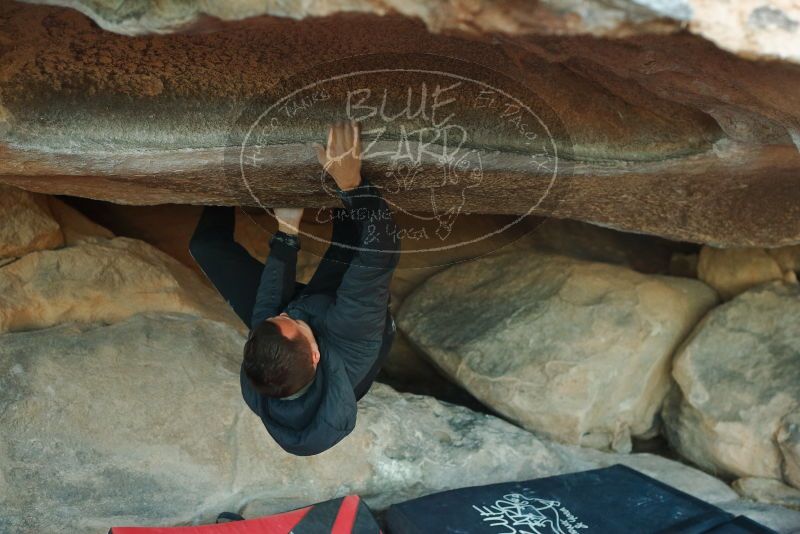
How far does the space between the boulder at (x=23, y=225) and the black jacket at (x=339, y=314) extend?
72 centimetres

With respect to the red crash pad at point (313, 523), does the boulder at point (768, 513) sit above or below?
above

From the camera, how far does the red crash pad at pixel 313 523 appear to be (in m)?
1.64

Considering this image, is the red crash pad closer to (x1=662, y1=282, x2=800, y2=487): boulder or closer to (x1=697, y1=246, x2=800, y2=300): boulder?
(x1=662, y1=282, x2=800, y2=487): boulder

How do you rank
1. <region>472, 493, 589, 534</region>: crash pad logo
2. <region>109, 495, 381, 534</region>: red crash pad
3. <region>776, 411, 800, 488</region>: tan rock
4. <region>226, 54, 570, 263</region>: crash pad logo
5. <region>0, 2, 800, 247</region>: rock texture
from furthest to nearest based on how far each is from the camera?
<region>776, 411, 800, 488</region>: tan rock → <region>472, 493, 589, 534</region>: crash pad logo → <region>109, 495, 381, 534</region>: red crash pad → <region>226, 54, 570, 263</region>: crash pad logo → <region>0, 2, 800, 247</region>: rock texture

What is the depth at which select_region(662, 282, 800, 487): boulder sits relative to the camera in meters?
1.93

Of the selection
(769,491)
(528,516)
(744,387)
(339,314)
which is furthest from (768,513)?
(339,314)

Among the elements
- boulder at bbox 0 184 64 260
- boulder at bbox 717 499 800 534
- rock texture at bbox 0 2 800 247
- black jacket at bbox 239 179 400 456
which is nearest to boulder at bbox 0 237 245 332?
boulder at bbox 0 184 64 260

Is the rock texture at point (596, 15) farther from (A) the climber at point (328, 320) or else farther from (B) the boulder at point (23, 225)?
(B) the boulder at point (23, 225)

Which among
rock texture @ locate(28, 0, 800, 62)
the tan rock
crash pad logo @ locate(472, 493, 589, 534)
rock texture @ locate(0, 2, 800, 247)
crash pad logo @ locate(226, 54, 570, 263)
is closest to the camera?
rock texture @ locate(28, 0, 800, 62)

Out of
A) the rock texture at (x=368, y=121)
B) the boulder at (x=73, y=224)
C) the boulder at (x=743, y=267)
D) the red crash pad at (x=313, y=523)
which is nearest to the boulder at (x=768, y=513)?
the boulder at (x=743, y=267)

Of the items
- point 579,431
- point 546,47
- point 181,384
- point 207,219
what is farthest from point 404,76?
point 579,431

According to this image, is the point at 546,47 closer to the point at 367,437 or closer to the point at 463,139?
the point at 463,139

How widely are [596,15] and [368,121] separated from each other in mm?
621

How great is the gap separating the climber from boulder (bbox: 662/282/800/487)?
102cm
